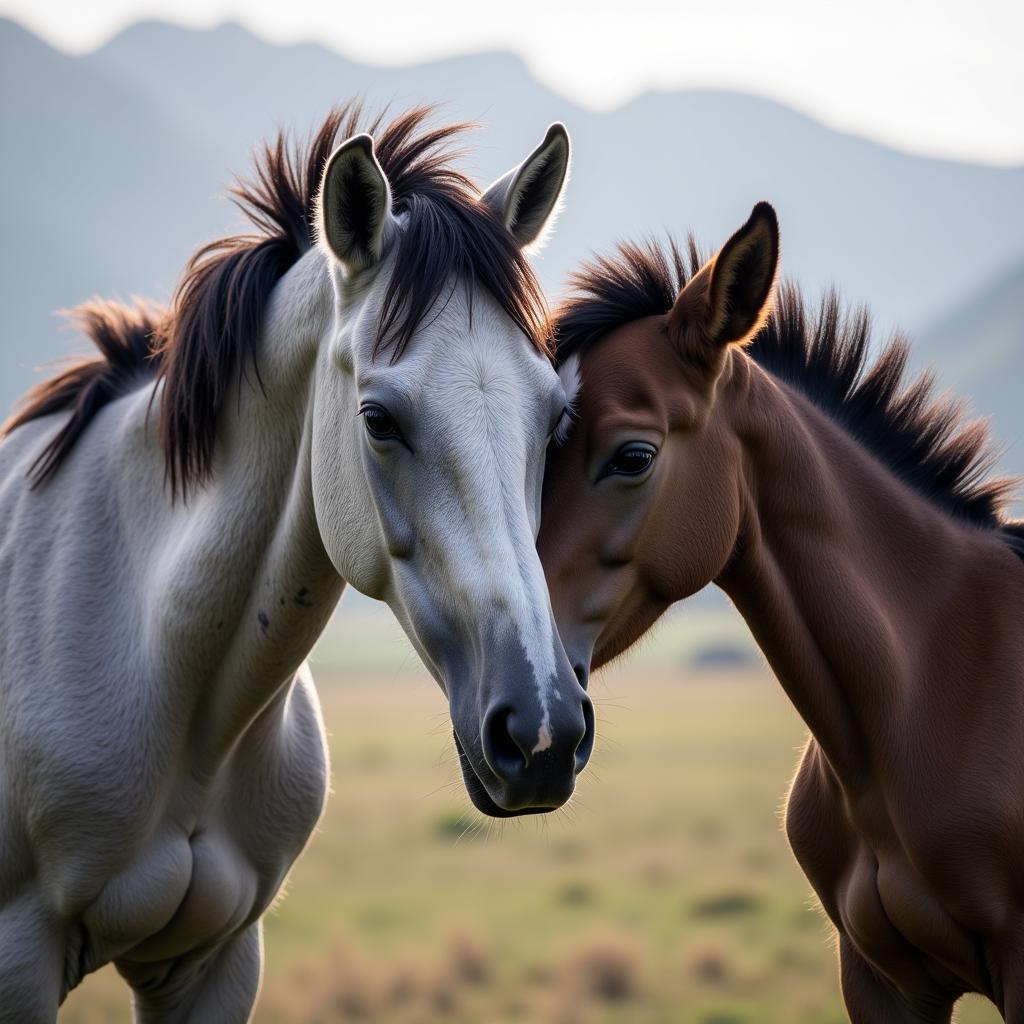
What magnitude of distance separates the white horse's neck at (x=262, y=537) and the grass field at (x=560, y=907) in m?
0.35

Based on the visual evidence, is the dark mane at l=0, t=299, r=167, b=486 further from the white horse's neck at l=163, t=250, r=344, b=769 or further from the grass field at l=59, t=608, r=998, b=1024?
the grass field at l=59, t=608, r=998, b=1024

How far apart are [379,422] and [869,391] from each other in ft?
6.54

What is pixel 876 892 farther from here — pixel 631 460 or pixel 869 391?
pixel 869 391

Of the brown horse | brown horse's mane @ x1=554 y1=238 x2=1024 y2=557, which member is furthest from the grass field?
brown horse's mane @ x1=554 y1=238 x2=1024 y2=557

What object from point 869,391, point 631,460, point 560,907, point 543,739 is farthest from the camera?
point 560,907

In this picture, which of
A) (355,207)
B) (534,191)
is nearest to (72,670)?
(355,207)

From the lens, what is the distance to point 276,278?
3.72m

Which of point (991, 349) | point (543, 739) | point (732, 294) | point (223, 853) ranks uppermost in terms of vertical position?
point (732, 294)

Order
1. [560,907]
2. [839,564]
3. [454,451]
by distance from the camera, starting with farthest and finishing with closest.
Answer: [560,907] < [839,564] < [454,451]

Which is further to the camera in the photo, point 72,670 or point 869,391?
point 869,391

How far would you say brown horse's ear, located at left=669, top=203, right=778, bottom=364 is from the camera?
341cm

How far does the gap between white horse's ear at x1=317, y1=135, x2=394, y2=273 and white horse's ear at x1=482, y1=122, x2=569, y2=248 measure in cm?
41

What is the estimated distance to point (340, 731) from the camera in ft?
128

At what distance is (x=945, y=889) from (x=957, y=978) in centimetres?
41
